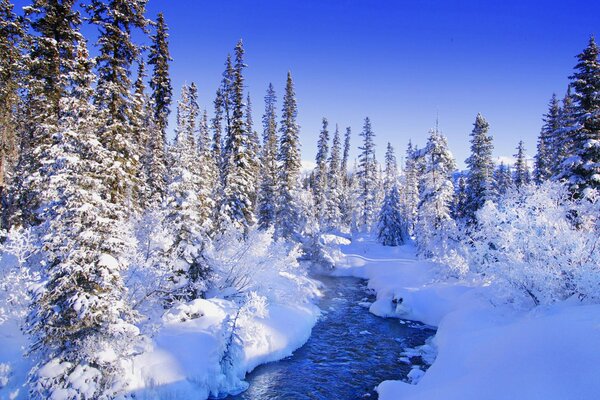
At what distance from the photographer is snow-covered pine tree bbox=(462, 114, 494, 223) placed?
36.0 meters

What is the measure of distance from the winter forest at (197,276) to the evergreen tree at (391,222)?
18.0m

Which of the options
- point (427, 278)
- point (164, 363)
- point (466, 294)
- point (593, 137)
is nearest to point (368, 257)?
point (427, 278)

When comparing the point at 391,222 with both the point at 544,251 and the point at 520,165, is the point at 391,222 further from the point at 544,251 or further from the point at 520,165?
the point at 544,251

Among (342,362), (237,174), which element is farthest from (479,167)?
(342,362)

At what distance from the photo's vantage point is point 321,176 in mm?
54844

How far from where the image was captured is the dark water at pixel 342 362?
13.4 meters

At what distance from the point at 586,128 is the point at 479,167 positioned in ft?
→ 52.4

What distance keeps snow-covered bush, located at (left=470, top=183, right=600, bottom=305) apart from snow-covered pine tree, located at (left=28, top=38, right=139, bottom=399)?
43.9 ft

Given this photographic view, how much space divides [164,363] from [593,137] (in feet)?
79.4

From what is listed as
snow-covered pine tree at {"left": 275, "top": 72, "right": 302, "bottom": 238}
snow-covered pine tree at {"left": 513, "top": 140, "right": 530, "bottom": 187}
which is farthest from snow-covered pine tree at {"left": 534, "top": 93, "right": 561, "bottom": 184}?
snow-covered pine tree at {"left": 275, "top": 72, "right": 302, "bottom": 238}

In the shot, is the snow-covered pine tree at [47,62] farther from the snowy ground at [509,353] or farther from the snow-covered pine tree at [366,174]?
the snow-covered pine tree at [366,174]

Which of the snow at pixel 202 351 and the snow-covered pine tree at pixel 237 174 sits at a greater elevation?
the snow-covered pine tree at pixel 237 174

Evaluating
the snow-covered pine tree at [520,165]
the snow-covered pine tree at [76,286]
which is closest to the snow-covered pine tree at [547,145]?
the snow-covered pine tree at [520,165]

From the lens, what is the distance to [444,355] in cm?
1343
